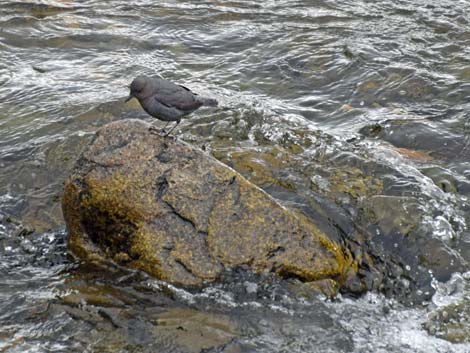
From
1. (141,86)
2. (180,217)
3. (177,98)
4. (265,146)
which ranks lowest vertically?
(265,146)

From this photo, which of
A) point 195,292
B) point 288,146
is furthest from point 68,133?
point 195,292

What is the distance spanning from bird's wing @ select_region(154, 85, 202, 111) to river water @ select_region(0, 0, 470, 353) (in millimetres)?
1140

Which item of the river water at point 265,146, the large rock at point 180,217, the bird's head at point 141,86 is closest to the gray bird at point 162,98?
the bird's head at point 141,86

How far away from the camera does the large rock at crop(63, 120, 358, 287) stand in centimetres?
587

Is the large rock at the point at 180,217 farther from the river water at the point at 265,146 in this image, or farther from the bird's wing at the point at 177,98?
the bird's wing at the point at 177,98

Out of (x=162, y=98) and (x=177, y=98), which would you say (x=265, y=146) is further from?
(x=162, y=98)

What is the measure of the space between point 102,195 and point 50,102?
3573 mm

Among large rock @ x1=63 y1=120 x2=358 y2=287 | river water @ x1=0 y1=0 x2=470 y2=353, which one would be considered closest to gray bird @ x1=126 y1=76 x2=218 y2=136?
large rock @ x1=63 y1=120 x2=358 y2=287

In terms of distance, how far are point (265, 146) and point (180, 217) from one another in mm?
2277

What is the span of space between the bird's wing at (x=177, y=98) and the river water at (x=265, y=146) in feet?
3.74

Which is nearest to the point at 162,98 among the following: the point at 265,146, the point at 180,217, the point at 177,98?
the point at 177,98

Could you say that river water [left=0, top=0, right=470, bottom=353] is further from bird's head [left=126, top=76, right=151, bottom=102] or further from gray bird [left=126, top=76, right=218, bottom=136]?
bird's head [left=126, top=76, right=151, bottom=102]

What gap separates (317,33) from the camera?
11148 millimetres

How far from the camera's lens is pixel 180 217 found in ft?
19.4
